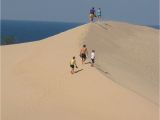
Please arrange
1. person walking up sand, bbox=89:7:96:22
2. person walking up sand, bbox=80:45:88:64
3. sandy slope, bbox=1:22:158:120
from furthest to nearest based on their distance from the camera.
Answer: person walking up sand, bbox=89:7:96:22 < person walking up sand, bbox=80:45:88:64 < sandy slope, bbox=1:22:158:120

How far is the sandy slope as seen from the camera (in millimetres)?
18781

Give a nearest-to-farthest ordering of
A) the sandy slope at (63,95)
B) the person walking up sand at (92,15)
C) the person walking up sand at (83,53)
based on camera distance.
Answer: the sandy slope at (63,95) < the person walking up sand at (83,53) < the person walking up sand at (92,15)

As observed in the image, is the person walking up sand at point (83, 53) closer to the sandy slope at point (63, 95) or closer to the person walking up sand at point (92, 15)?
the sandy slope at point (63, 95)

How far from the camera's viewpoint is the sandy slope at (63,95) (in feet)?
61.6

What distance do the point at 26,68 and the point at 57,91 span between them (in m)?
5.14

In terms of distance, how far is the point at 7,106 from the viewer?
64.2 feet

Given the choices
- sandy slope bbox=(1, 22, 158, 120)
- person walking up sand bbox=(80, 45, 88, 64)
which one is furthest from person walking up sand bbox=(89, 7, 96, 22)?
person walking up sand bbox=(80, 45, 88, 64)

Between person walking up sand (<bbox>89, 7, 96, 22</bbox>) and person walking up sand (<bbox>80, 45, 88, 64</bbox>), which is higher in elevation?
person walking up sand (<bbox>89, 7, 96, 22</bbox>)

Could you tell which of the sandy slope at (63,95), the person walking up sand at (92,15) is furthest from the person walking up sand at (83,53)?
the person walking up sand at (92,15)

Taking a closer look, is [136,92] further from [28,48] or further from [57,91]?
[28,48]

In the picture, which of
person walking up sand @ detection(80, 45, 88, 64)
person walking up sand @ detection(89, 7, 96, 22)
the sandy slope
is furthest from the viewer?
person walking up sand @ detection(89, 7, 96, 22)

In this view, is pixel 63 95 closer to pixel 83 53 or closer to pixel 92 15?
pixel 83 53

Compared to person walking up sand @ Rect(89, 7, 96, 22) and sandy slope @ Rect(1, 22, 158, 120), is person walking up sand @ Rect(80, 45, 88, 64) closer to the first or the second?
sandy slope @ Rect(1, 22, 158, 120)

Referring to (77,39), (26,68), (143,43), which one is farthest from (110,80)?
(143,43)
